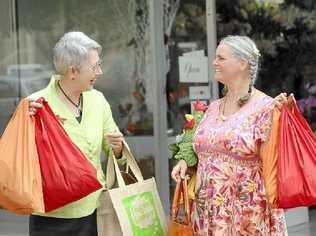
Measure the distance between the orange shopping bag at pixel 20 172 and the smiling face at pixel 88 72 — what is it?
0.32 m

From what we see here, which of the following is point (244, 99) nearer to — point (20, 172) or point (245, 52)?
point (245, 52)

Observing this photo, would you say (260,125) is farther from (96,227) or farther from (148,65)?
(148,65)

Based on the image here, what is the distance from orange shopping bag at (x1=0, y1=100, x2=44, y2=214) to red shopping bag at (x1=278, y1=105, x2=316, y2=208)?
1.06 meters

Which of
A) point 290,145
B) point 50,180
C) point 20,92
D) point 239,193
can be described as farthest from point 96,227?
point 20,92

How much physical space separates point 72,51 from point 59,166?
1.75 ft

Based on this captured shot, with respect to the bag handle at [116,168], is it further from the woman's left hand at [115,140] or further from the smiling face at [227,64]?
the smiling face at [227,64]

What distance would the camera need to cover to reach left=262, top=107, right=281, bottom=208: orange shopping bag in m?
3.54

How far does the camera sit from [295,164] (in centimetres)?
355

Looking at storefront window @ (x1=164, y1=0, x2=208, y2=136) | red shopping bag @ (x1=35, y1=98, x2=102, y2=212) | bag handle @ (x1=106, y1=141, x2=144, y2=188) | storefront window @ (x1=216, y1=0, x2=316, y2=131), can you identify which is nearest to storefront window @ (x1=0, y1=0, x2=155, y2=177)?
storefront window @ (x1=164, y1=0, x2=208, y2=136)

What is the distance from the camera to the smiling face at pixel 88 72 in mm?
3668

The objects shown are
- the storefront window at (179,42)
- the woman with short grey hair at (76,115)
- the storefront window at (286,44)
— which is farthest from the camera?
the storefront window at (286,44)

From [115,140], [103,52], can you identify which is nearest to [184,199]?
[115,140]

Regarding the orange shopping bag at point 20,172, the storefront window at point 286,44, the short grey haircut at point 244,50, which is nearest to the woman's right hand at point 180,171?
the short grey haircut at point 244,50

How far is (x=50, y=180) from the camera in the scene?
352cm
